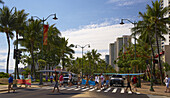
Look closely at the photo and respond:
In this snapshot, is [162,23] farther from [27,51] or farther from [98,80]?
[27,51]

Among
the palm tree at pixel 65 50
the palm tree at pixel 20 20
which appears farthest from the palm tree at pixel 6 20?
the palm tree at pixel 65 50

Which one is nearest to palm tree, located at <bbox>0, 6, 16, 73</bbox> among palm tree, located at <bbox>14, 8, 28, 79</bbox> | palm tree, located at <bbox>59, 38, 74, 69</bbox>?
palm tree, located at <bbox>14, 8, 28, 79</bbox>

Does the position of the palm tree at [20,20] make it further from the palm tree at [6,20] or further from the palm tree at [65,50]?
the palm tree at [65,50]

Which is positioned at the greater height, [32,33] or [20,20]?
[20,20]

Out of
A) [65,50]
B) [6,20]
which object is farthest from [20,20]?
[65,50]

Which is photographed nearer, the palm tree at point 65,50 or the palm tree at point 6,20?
the palm tree at point 6,20

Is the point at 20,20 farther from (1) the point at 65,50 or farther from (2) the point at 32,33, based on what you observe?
(1) the point at 65,50

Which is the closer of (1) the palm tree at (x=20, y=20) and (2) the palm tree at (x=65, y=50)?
(1) the palm tree at (x=20, y=20)

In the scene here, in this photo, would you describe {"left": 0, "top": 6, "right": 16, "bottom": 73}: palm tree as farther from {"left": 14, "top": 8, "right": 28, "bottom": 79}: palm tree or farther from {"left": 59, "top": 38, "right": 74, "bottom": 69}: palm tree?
{"left": 59, "top": 38, "right": 74, "bottom": 69}: palm tree

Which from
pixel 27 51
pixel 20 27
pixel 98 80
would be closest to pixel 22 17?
pixel 20 27

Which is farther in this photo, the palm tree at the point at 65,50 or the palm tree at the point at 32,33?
the palm tree at the point at 65,50

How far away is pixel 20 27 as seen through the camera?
141ft

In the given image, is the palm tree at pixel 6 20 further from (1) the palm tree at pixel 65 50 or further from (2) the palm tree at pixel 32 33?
(1) the palm tree at pixel 65 50

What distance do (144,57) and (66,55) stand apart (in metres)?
25.0
